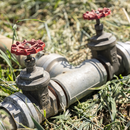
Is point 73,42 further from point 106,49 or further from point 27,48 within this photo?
point 27,48

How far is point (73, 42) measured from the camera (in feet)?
6.96

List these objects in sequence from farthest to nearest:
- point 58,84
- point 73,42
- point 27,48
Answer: point 73,42 < point 58,84 < point 27,48

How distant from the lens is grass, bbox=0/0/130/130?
1.31 meters

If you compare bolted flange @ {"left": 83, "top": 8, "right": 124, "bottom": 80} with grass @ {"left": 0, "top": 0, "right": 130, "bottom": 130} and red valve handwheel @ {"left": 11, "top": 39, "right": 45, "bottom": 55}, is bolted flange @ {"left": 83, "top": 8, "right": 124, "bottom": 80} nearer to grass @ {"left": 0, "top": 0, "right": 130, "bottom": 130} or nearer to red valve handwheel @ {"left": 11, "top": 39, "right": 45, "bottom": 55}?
grass @ {"left": 0, "top": 0, "right": 130, "bottom": 130}

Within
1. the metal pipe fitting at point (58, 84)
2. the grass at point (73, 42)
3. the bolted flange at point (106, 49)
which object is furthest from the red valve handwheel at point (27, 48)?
the bolted flange at point (106, 49)

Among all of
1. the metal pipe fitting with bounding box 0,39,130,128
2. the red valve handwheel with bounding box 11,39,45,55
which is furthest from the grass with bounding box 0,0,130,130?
the red valve handwheel with bounding box 11,39,45,55

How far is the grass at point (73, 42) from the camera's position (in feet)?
4.31

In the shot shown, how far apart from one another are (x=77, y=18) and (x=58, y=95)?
139 centimetres

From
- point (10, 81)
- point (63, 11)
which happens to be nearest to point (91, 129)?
point (10, 81)

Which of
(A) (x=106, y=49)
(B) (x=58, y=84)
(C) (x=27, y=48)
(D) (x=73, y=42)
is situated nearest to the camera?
(C) (x=27, y=48)

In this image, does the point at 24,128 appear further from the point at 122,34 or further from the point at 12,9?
the point at 12,9

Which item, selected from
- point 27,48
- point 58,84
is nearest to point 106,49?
point 58,84

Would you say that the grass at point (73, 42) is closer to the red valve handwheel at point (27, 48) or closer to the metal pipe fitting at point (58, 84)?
the metal pipe fitting at point (58, 84)

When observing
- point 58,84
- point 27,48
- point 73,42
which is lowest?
point 58,84
